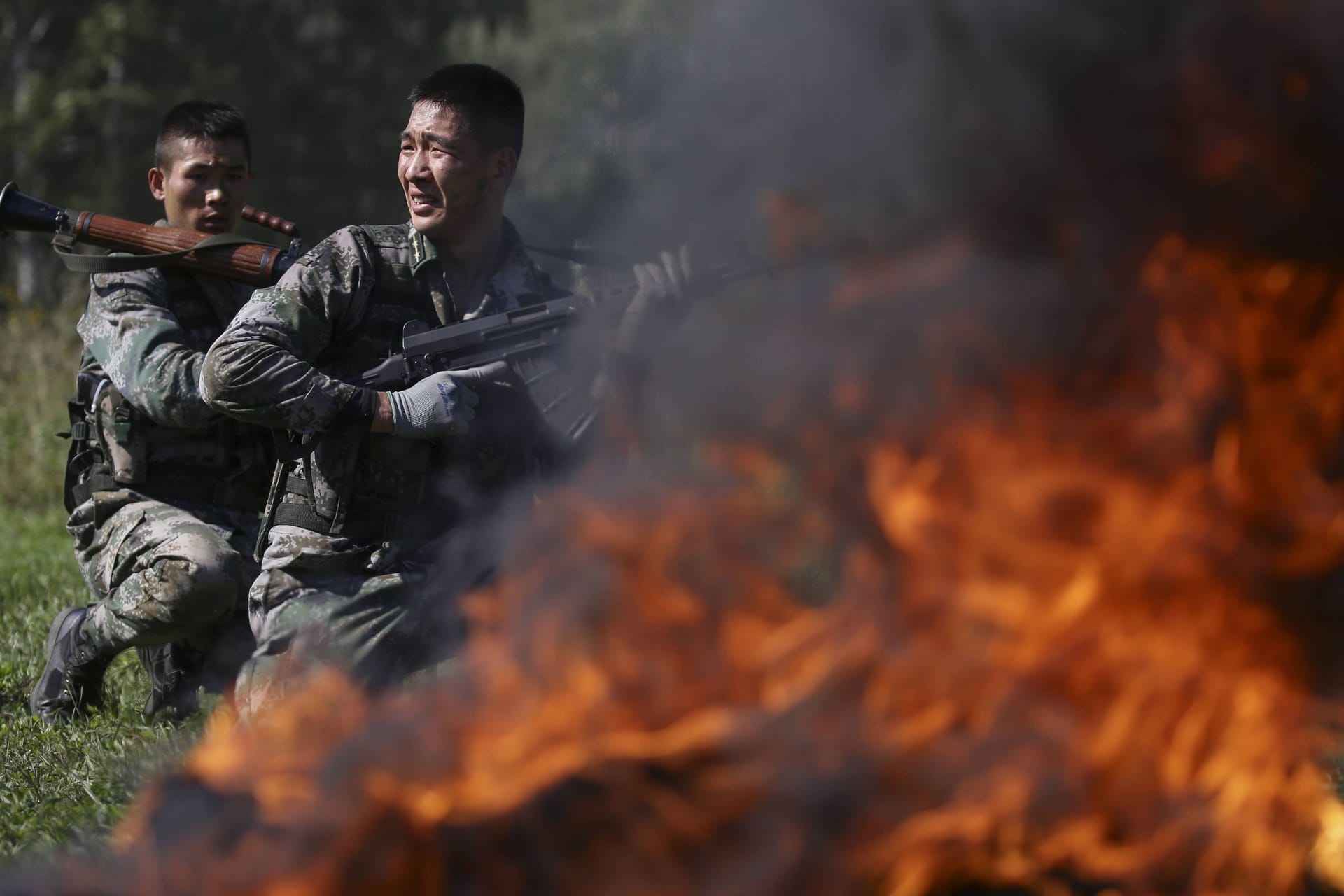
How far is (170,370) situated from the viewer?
5.02 meters

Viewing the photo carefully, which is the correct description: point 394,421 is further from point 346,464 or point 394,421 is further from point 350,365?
point 350,365

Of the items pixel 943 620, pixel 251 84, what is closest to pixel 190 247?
pixel 943 620

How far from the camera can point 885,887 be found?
2691mm

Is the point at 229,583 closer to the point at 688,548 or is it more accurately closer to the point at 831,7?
the point at 688,548

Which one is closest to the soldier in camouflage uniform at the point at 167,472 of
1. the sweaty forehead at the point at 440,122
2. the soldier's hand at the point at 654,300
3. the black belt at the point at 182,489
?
the black belt at the point at 182,489

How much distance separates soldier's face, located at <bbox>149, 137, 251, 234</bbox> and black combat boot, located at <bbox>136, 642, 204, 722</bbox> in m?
1.61

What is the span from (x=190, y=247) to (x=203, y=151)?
1.57ft

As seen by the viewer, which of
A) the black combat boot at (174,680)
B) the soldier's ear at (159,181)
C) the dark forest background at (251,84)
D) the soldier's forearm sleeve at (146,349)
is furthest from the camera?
the dark forest background at (251,84)

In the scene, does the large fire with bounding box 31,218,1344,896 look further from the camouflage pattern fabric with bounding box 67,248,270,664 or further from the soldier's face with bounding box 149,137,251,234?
the soldier's face with bounding box 149,137,251,234

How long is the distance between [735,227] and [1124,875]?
1.83 m

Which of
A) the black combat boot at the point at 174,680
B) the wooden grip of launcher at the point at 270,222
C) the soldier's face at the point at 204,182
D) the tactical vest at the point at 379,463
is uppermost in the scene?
the soldier's face at the point at 204,182

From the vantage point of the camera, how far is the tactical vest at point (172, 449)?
534 centimetres

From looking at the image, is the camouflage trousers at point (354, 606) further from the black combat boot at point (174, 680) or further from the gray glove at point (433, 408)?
the black combat boot at point (174, 680)

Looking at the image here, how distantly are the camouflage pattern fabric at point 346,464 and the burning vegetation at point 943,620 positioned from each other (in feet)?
4.07
